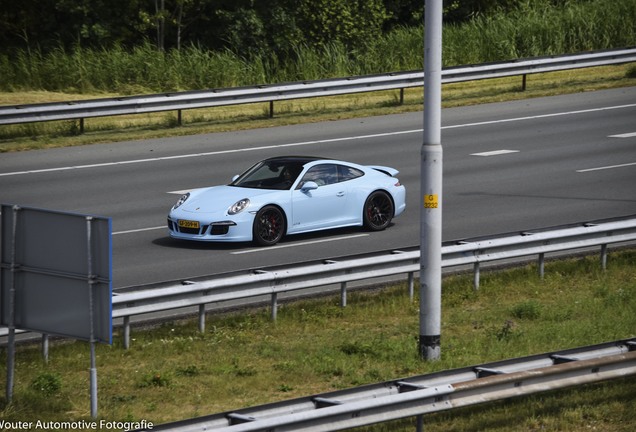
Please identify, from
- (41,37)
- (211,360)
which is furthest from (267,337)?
(41,37)

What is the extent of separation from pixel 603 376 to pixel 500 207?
33.9 feet

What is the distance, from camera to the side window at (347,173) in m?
19.4

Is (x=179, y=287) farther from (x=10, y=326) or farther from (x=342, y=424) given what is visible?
(x=342, y=424)

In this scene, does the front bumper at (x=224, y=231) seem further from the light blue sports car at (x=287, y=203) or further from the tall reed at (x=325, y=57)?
the tall reed at (x=325, y=57)

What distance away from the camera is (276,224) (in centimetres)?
1864

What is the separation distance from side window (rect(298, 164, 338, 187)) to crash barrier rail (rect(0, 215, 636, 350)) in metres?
3.00

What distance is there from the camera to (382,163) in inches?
970

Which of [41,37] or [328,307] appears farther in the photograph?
[41,37]

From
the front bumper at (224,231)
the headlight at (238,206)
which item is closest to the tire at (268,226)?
the front bumper at (224,231)

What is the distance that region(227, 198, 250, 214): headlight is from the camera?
18.2 meters

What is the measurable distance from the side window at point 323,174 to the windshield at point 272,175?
18cm

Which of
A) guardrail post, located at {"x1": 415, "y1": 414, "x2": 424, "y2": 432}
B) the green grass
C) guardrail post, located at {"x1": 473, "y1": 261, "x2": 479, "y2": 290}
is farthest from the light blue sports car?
the green grass

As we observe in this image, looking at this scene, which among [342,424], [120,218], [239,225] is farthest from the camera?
[120,218]

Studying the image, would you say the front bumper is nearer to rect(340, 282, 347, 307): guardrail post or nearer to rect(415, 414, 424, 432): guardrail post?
rect(340, 282, 347, 307): guardrail post
